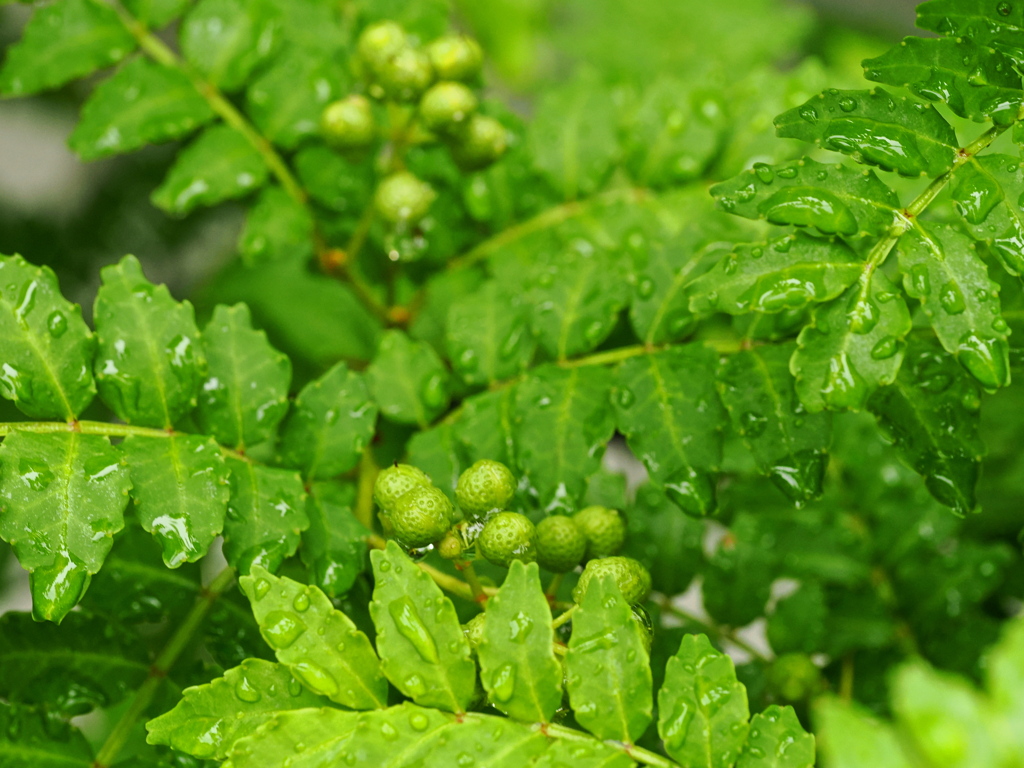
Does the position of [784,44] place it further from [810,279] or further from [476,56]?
[810,279]

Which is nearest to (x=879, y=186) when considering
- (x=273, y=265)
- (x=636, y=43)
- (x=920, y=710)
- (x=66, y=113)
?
(x=920, y=710)

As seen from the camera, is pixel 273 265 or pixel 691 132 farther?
pixel 273 265

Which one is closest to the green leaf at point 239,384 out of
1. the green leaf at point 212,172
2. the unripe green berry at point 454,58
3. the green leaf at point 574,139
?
the green leaf at point 212,172

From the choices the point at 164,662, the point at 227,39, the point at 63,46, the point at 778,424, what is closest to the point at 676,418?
the point at 778,424

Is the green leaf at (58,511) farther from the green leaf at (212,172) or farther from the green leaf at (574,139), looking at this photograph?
the green leaf at (574,139)

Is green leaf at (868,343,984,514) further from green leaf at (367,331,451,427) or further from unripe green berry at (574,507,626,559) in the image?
green leaf at (367,331,451,427)

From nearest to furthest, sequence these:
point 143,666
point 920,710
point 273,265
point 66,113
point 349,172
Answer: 1. point 920,710
2. point 143,666
3. point 349,172
4. point 273,265
5. point 66,113
